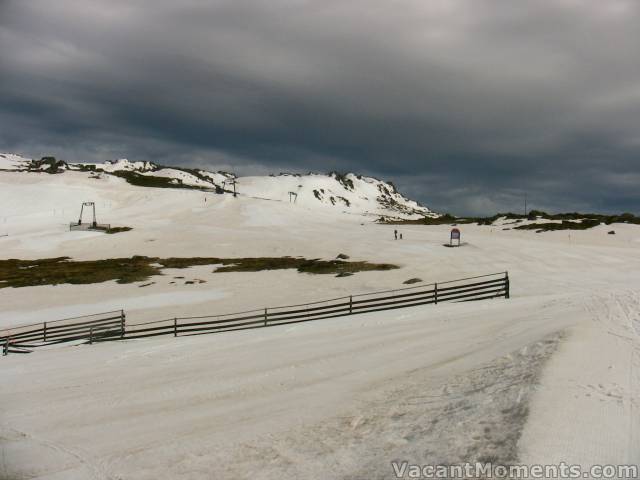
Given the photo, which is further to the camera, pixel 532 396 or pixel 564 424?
pixel 532 396

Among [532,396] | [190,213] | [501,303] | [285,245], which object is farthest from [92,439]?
[190,213]

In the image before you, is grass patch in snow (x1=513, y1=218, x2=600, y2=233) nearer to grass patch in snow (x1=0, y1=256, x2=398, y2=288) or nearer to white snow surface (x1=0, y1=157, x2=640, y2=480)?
Result: grass patch in snow (x1=0, y1=256, x2=398, y2=288)

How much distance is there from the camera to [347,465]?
8.19 metres

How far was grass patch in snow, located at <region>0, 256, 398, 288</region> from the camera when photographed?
4903cm

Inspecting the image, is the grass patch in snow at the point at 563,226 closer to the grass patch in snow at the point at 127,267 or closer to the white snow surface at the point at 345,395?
the grass patch in snow at the point at 127,267

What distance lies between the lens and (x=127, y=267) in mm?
56344

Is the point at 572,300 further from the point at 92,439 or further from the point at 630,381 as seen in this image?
the point at 92,439

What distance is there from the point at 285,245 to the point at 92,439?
6374 centimetres

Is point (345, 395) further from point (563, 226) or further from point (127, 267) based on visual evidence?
point (563, 226)

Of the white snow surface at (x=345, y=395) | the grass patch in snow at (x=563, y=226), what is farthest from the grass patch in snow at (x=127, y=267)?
the grass patch in snow at (x=563, y=226)

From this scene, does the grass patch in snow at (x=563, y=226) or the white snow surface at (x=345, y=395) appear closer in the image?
the white snow surface at (x=345, y=395)

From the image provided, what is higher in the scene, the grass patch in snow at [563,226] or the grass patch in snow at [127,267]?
the grass patch in snow at [563,226]

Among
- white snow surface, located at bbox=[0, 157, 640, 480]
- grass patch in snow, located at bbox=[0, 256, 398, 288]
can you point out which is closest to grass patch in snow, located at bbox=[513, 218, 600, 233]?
grass patch in snow, located at bbox=[0, 256, 398, 288]

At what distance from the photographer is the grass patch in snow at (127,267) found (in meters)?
49.0
